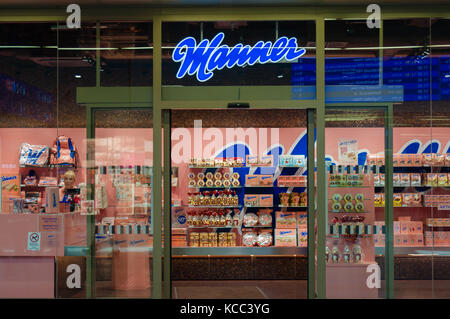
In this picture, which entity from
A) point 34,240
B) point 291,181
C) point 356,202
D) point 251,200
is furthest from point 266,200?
point 34,240

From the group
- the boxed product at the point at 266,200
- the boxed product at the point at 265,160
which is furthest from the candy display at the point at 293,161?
the boxed product at the point at 266,200

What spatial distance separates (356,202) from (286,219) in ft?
6.91

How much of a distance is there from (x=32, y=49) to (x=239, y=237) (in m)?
3.99

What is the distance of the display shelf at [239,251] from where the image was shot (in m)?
7.02

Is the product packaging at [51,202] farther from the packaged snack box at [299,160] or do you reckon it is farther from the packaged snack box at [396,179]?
the packaged snack box at [396,179]

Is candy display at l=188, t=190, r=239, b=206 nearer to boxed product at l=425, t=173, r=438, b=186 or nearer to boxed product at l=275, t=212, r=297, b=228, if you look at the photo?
boxed product at l=275, t=212, r=297, b=228

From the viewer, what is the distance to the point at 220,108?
516 cm

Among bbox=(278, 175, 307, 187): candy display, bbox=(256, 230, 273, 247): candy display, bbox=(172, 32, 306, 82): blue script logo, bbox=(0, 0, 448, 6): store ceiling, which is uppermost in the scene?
bbox=(0, 0, 448, 6): store ceiling

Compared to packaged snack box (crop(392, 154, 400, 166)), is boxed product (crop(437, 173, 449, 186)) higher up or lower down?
lower down

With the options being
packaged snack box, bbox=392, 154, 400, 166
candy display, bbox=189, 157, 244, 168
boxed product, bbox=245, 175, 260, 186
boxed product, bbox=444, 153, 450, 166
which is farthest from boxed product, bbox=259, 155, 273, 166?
boxed product, bbox=444, 153, 450, 166

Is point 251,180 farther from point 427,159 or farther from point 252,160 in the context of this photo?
point 427,159

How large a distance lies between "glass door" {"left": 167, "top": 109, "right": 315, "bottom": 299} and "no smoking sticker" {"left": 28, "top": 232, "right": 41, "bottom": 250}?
228 cm

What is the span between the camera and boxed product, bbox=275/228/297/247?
7.15 meters

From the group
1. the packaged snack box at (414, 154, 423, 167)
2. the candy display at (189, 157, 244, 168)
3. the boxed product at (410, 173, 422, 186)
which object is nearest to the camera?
the packaged snack box at (414, 154, 423, 167)
